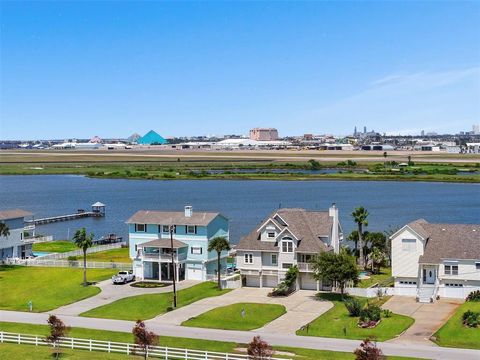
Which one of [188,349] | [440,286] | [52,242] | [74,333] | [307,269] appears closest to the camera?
[188,349]

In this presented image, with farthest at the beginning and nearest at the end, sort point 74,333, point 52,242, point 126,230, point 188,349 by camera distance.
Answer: point 126,230, point 52,242, point 74,333, point 188,349

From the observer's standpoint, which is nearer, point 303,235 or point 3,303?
point 3,303

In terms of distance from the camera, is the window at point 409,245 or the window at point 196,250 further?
the window at point 196,250

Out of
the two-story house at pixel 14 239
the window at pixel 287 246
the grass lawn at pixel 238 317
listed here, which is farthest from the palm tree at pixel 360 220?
the two-story house at pixel 14 239

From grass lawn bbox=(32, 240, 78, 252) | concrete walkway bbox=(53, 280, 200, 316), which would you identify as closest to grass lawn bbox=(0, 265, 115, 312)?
concrete walkway bbox=(53, 280, 200, 316)

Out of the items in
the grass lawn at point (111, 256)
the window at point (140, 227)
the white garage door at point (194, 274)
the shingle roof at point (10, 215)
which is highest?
the shingle roof at point (10, 215)

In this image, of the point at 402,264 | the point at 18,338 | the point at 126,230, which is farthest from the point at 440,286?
the point at 126,230

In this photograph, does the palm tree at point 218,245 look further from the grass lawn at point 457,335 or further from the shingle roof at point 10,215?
the shingle roof at point 10,215

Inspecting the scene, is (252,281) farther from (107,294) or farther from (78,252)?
(78,252)

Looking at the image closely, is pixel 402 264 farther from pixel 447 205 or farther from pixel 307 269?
pixel 447 205
